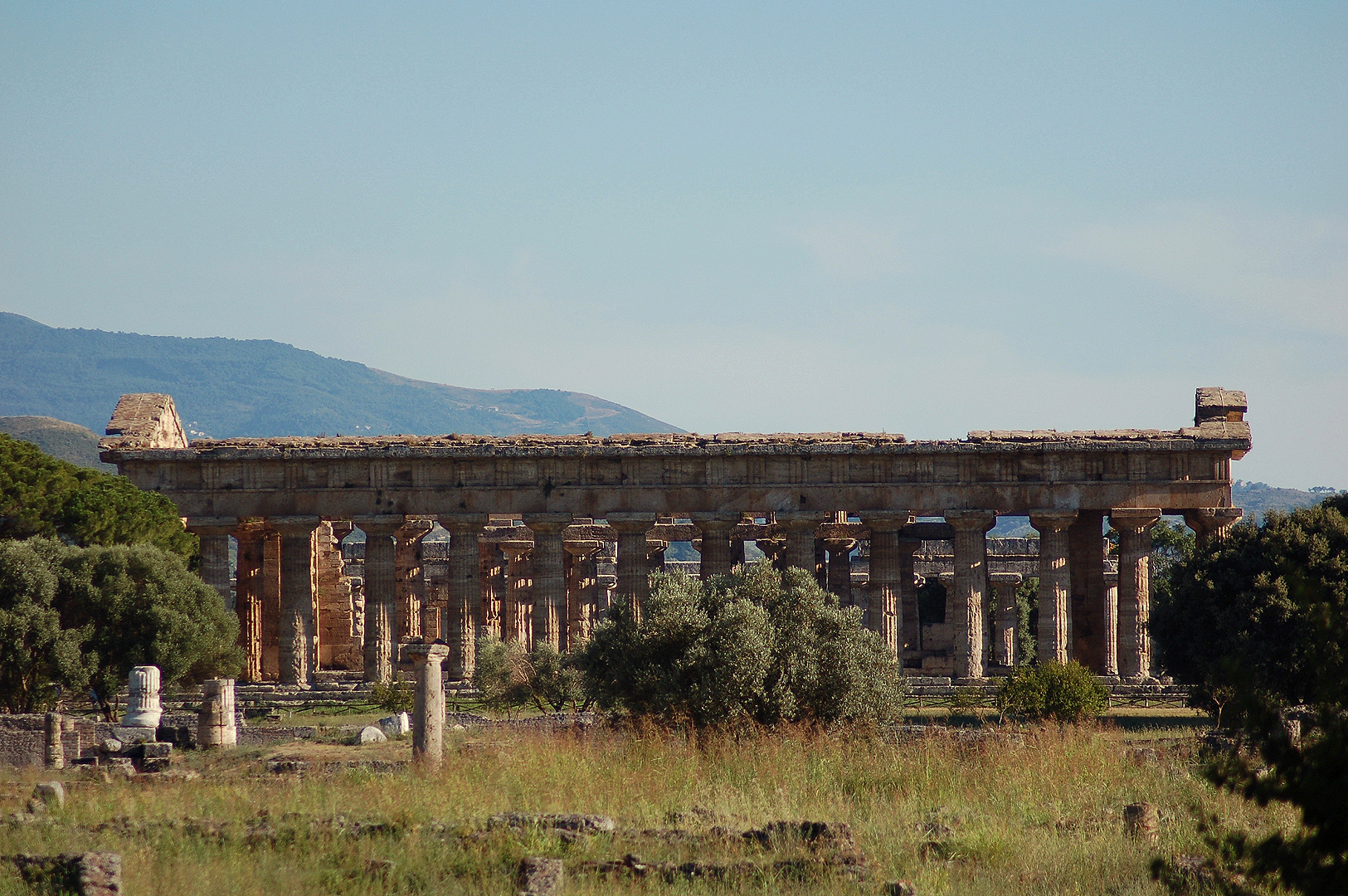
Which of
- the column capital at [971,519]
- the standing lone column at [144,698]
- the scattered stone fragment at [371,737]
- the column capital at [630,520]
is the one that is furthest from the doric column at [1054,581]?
the standing lone column at [144,698]

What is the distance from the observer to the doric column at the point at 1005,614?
177ft

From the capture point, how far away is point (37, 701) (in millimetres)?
31438

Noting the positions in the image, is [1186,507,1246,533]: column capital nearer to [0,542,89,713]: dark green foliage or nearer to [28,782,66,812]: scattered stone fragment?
[0,542,89,713]: dark green foliage

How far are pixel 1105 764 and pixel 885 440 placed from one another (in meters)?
24.3

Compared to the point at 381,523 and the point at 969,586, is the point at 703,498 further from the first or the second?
the point at 381,523

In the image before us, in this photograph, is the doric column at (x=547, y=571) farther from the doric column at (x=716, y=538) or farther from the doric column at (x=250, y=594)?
the doric column at (x=250, y=594)

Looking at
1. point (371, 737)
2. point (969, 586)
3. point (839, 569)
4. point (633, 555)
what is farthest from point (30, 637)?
point (839, 569)

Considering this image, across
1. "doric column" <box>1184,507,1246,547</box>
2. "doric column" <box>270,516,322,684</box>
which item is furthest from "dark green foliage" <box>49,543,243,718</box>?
"doric column" <box>1184,507,1246,547</box>

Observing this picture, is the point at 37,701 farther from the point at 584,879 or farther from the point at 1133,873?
the point at 1133,873

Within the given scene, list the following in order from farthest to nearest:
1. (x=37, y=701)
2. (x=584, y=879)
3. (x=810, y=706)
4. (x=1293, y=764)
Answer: (x=37, y=701) → (x=810, y=706) → (x=584, y=879) → (x=1293, y=764)

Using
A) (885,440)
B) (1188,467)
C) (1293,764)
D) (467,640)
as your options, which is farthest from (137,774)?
(1188,467)

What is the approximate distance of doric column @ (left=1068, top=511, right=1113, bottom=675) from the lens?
43.8 metres

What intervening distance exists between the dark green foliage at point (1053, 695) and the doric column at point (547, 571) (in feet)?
52.4

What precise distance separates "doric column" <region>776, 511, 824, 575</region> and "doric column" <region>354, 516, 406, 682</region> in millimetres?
10860
